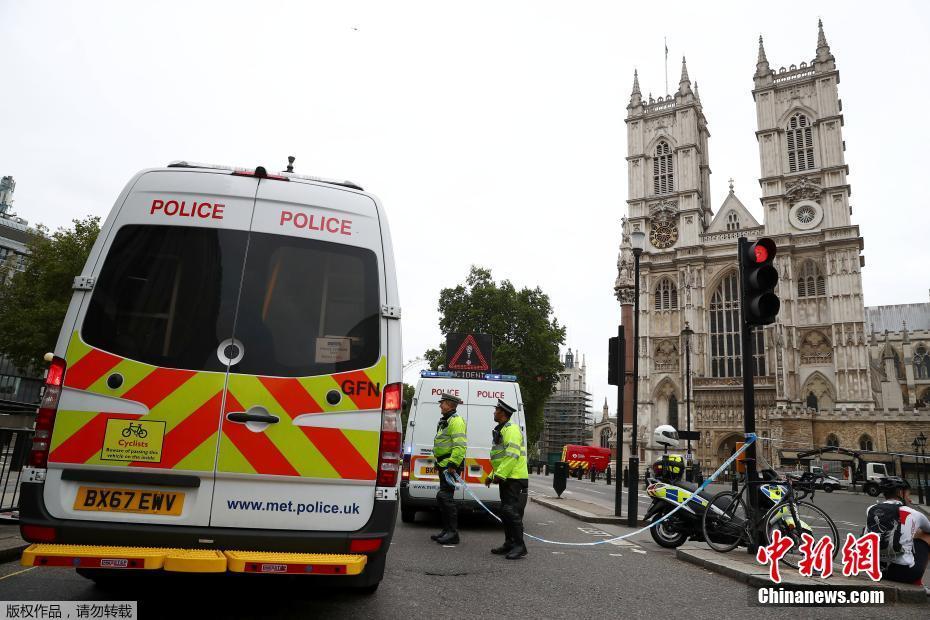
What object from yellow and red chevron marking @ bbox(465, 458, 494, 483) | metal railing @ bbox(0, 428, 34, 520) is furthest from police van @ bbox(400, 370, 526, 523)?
metal railing @ bbox(0, 428, 34, 520)

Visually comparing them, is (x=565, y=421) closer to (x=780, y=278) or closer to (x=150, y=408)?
(x=780, y=278)

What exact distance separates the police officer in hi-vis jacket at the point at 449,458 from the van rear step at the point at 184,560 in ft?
13.0

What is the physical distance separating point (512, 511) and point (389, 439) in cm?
349

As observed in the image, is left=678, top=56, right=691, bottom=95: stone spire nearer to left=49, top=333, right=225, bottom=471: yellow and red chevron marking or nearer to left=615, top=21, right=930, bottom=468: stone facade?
left=615, top=21, right=930, bottom=468: stone facade

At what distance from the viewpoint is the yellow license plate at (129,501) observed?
10.2 feet

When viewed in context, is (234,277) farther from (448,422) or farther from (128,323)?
(448,422)

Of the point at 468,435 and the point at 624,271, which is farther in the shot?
the point at 624,271

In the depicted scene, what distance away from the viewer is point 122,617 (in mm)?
3430

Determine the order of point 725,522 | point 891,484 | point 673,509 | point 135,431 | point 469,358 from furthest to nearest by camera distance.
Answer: point 469,358 < point 673,509 < point 725,522 < point 891,484 < point 135,431

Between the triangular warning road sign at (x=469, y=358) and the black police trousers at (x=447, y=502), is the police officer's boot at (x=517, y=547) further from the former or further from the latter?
the triangular warning road sign at (x=469, y=358)

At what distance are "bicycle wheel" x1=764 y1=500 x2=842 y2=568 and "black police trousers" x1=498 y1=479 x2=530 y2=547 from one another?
261cm

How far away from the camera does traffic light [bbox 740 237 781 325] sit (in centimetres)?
635

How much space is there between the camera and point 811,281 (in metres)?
48.9

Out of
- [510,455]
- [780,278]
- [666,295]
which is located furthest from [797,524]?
[666,295]
